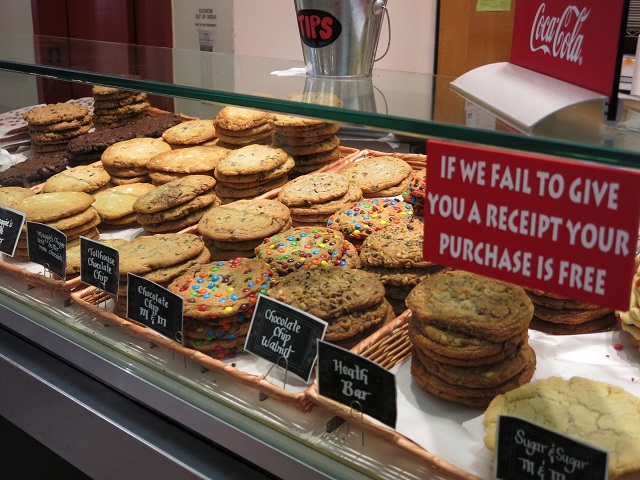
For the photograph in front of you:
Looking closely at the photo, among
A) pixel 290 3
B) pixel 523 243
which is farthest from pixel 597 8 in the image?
pixel 290 3

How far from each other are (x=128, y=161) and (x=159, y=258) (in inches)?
33.2

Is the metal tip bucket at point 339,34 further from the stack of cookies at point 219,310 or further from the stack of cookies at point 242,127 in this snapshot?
the stack of cookies at point 242,127

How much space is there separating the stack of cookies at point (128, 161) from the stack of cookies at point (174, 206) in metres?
0.33

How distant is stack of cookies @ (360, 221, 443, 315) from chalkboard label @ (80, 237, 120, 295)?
1.90 feet

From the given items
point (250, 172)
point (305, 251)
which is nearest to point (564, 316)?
point (305, 251)

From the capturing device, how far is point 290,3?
4379 mm

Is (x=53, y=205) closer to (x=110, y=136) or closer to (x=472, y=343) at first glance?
(x=110, y=136)

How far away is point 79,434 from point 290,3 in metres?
3.46

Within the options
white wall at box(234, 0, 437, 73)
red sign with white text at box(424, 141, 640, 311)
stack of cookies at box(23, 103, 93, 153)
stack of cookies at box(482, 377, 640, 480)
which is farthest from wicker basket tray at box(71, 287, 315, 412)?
white wall at box(234, 0, 437, 73)

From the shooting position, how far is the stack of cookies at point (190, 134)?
2512 millimetres

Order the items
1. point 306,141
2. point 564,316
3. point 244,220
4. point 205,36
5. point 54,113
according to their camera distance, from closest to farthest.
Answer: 1. point 564,316
2. point 244,220
3. point 306,141
4. point 54,113
5. point 205,36

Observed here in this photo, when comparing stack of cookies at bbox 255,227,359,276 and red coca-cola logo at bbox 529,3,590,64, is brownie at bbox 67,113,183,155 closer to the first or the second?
stack of cookies at bbox 255,227,359,276

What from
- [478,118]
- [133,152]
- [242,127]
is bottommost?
[133,152]

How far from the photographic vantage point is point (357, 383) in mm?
1125
